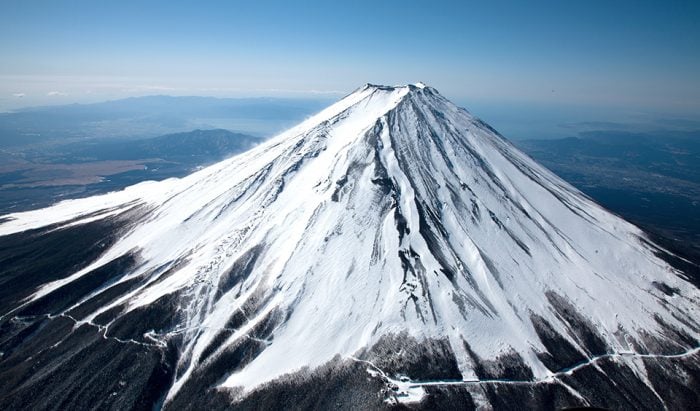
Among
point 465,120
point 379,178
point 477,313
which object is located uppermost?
point 465,120

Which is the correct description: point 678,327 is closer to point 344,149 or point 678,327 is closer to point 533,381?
point 533,381

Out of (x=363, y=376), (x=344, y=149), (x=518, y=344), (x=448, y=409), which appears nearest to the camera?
(x=448, y=409)

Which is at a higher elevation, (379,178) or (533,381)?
(379,178)

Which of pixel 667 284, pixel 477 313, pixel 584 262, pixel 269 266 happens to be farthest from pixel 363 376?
pixel 667 284

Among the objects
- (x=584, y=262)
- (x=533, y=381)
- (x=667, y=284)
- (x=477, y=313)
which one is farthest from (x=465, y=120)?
(x=533, y=381)

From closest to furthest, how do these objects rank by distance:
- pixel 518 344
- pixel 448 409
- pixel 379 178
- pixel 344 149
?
pixel 448 409 → pixel 518 344 → pixel 379 178 → pixel 344 149

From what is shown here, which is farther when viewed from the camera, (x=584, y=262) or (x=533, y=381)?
(x=584, y=262)
